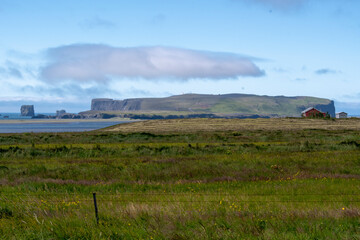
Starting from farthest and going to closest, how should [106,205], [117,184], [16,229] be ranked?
[117,184], [106,205], [16,229]

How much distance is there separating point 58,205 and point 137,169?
41.0 ft

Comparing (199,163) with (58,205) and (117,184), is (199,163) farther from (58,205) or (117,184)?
(58,205)

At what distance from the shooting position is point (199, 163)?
97.5 feet

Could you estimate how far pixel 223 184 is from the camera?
21.8 metres

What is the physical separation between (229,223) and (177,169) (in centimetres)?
1517

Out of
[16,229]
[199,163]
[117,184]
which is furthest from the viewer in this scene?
Result: [199,163]

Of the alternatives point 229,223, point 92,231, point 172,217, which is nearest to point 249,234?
point 229,223

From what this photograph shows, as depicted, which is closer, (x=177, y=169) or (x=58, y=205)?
(x=58, y=205)

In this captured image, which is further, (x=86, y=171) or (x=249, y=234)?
(x=86, y=171)

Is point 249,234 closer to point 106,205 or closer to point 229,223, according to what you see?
point 229,223

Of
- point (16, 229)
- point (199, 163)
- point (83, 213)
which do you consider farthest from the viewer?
point (199, 163)

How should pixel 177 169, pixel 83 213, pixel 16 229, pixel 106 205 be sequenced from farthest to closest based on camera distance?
1. pixel 177 169
2. pixel 106 205
3. pixel 83 213
4. pixel 16 229

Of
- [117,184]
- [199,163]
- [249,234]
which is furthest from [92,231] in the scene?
[199,163]

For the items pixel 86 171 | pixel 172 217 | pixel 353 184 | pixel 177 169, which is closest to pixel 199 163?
pixel 177 169
